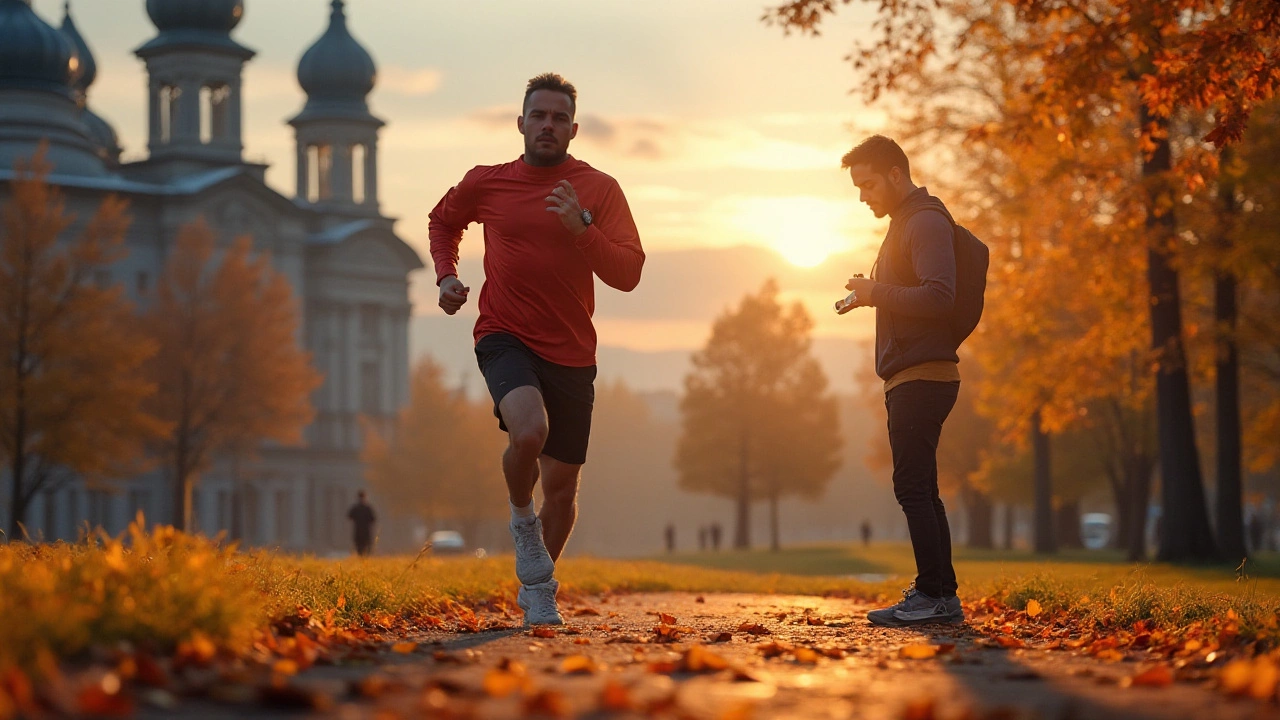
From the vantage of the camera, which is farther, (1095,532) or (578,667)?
(1095,532)

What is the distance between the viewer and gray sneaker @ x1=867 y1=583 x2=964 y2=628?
318 inches

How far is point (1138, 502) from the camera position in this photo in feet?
116

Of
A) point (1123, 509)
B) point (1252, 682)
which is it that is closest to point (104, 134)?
point (1123, 509)

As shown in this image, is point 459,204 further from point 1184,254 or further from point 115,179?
point 115,179

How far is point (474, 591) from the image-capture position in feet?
33.8

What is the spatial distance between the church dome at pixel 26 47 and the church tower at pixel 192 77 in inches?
292

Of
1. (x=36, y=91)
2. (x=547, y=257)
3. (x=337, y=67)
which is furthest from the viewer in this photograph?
(x=337, y=67)

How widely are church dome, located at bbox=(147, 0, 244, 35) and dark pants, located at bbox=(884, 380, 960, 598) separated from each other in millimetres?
60659

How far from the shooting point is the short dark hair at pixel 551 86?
8.05 metres

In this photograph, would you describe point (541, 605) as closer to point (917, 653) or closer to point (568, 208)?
point (568, 208)

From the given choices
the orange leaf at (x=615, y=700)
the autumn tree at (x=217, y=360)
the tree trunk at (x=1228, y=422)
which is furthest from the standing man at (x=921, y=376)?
the autumn tree at (x=217, y=360)

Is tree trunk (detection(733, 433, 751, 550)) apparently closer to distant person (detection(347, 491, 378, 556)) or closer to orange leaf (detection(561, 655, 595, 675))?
distant person (detection(347, 491, 378, 556))

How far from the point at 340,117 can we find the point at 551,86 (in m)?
67.7

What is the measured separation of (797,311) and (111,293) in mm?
28441
